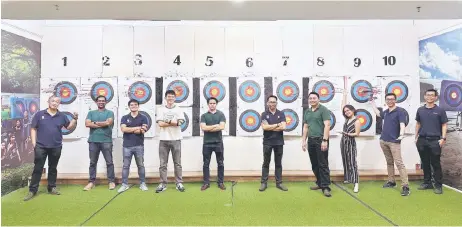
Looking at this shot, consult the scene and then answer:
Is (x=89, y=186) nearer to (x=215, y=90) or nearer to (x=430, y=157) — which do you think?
(x=215, y=90)

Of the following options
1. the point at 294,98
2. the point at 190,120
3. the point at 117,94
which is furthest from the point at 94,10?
the point at 294,98

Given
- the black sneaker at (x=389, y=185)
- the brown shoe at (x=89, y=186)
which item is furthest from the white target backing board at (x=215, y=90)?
the black sneaker at (x=389, y=185)

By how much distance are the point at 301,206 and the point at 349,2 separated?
204 cm

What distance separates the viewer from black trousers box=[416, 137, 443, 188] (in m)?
3.75

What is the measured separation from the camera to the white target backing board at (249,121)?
4.64 m

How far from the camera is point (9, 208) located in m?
3.24

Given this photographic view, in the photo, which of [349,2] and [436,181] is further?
[436,181]

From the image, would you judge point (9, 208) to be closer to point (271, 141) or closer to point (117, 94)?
point (117, 94)

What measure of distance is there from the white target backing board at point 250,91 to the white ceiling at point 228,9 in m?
1.17

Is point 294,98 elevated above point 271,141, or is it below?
above

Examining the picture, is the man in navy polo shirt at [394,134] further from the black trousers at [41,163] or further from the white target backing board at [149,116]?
the black trousers at [41,163]

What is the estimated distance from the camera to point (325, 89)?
4.64 m

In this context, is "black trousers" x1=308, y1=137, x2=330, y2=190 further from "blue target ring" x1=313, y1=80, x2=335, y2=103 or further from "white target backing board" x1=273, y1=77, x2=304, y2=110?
"blue target ring" x1=313, y1=80, x2=335, y2=103

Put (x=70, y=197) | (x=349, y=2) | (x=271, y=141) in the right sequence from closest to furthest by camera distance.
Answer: (x=349, y=2)
(x=70, y=197)
(x=271, y=141)
